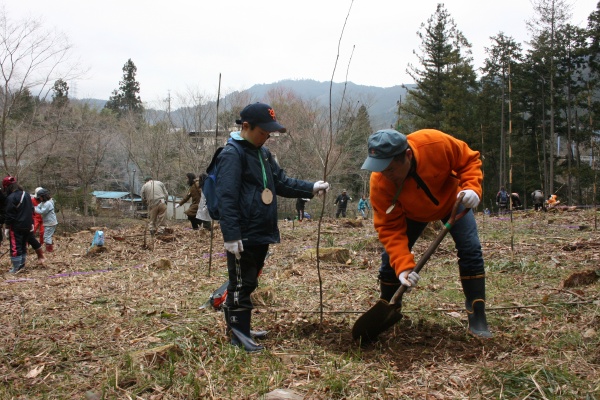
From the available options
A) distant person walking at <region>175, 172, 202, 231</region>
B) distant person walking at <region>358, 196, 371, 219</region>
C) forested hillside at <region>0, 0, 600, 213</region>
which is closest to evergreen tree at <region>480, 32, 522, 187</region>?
forested hillside at <region>0, 0, 600, 213</region>

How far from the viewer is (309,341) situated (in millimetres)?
3365

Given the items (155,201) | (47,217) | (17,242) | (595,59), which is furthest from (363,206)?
(595,59)

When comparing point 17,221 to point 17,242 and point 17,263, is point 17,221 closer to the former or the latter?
point 17,242

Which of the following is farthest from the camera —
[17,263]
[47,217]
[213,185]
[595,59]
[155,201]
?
[595,59]

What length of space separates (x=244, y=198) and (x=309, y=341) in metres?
1.08

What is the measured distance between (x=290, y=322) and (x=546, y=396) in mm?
1998

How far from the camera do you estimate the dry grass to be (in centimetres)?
250

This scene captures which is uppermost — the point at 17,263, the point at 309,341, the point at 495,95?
the point at 495,95

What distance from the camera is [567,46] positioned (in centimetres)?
3164

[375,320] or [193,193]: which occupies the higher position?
[193,193]

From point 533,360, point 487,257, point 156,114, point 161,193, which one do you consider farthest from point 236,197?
point 156,114

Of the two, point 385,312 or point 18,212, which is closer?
point 385,312

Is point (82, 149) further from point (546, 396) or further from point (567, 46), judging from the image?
point (567, 46)

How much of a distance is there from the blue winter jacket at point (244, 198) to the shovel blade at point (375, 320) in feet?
2.59
